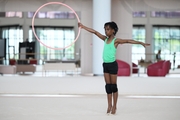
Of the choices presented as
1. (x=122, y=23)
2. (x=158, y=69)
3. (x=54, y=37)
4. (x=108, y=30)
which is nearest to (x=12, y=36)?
(x=54, y=37)

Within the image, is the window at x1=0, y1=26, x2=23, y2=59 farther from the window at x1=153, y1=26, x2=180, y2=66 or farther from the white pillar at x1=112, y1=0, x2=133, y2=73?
the white pillar at x1=112, y1=0, x2=133, y2=73

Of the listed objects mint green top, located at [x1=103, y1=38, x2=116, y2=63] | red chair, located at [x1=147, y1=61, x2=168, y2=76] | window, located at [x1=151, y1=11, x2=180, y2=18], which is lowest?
red chair, located at [x1=147, y1=61, x2=168, y2=76]

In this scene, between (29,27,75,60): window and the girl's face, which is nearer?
the girl's face

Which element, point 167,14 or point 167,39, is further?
point 167,39

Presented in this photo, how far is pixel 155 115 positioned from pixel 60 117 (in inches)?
51.3

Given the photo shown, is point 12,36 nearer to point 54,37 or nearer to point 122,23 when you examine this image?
point 54,37

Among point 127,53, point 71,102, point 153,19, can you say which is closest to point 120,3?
point 127,53

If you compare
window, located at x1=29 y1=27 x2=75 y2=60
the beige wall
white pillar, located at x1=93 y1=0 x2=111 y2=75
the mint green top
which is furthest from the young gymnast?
window, located at x1=29 y1=27 x2=75 y2=60

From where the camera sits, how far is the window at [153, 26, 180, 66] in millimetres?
31062

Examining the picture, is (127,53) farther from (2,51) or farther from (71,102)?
(71,102)

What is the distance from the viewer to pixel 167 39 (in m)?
31.6

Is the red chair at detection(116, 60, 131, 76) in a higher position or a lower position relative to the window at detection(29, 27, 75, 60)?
lower

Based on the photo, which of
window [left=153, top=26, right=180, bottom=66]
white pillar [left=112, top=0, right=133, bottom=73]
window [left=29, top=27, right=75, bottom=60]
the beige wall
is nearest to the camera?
the beige wall

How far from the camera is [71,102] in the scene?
5809mm
